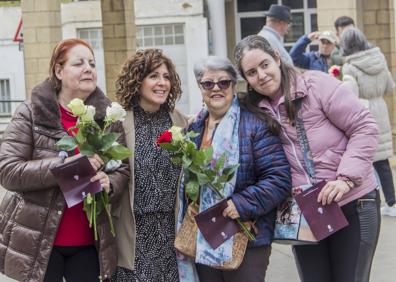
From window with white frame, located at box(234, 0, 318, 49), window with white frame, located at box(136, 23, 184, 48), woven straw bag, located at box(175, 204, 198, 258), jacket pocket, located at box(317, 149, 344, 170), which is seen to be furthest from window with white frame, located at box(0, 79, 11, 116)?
jacket pocket, located at box(317, 149, 344, 170)

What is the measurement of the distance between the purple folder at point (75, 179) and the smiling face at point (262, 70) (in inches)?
35.8

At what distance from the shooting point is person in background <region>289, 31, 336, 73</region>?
9.37m

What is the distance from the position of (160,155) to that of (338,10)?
8.24 meters

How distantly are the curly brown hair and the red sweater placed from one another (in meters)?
0.32

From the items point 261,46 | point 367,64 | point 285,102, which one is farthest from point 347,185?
point 367,64

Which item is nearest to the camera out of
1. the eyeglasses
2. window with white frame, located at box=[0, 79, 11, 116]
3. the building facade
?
the eyeglasses

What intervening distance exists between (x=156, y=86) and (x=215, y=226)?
83 centimetres

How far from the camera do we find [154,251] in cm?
443

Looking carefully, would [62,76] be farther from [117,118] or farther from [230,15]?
[230,15]

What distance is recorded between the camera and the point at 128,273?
4.45 metres

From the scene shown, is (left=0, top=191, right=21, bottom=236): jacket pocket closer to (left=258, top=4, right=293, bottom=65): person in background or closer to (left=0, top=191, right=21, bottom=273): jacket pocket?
(left=0, top=191, right=21, bottom=273): jacket pocket

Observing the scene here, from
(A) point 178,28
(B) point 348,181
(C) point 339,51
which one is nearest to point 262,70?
(B) point 348,181

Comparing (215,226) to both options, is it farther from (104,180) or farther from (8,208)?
(8,208)

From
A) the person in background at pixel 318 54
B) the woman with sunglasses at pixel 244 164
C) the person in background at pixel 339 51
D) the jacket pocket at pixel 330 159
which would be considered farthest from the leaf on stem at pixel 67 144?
the person in background at pixel 318 54
